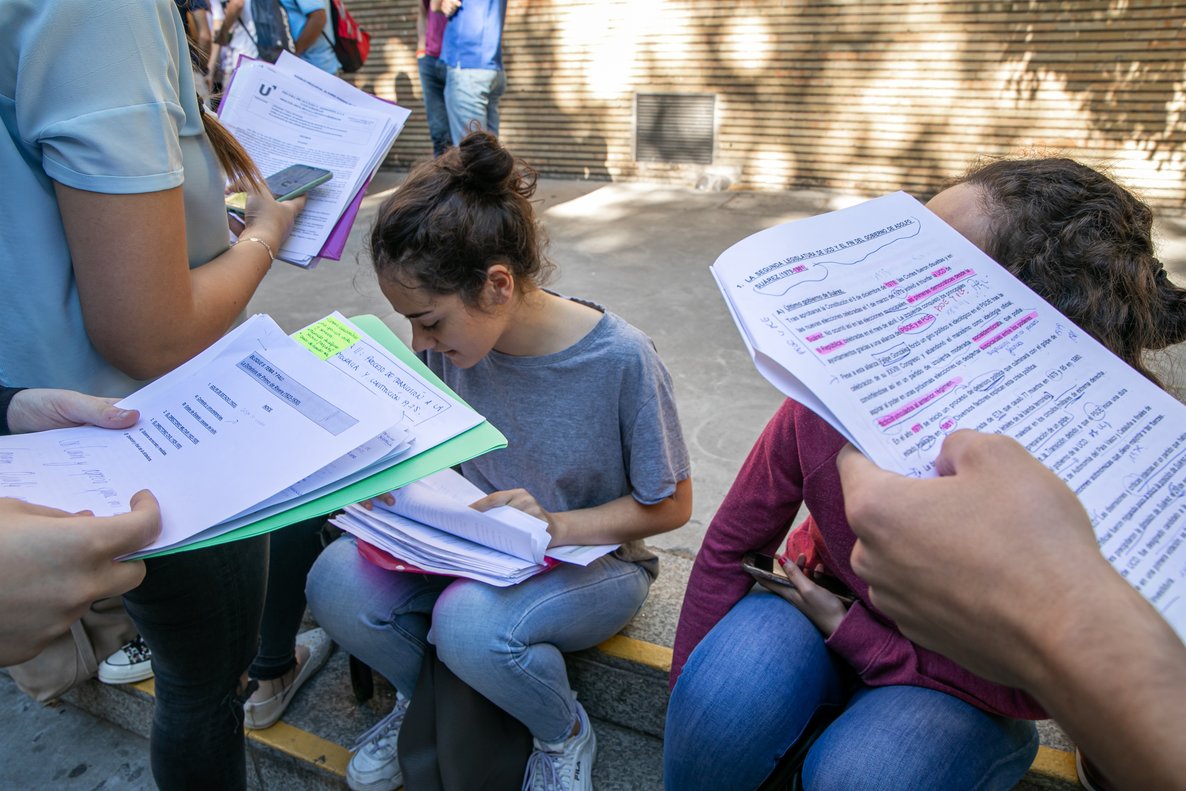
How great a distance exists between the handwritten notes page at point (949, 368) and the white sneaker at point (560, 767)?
1221 millimetres

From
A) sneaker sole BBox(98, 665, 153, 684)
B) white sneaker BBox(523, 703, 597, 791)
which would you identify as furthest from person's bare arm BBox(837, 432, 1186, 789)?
sneaker sole BBox(98, 665, 153, 684)

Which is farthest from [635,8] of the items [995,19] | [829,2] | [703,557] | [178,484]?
[178,484]

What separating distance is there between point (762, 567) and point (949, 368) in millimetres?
822

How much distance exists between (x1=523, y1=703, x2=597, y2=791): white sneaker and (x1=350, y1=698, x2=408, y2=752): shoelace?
0.33 metres

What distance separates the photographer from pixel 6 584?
0.89 metres

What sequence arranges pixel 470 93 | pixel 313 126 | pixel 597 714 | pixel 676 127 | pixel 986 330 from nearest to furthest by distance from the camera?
pixel 986 330
pixel 313 126
pixel 597 714
pixel 470 93
pixel 676 127

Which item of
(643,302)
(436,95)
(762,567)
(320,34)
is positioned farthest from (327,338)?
(436,95)

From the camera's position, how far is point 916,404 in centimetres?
84

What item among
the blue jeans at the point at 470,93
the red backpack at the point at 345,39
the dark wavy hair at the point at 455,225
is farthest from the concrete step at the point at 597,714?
the red backpack at the point at 345,39

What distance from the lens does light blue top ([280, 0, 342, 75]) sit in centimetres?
503

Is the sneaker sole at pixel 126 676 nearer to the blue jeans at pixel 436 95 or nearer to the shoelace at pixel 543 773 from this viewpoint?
the shoelace at pixel 543 773

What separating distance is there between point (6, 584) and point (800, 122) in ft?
20.9

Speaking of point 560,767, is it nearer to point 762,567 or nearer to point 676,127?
point 762,567

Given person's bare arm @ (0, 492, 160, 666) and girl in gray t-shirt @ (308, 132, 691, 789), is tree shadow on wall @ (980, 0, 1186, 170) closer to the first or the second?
girl in gray t-shirt @ (308, 132, 691, 789)
